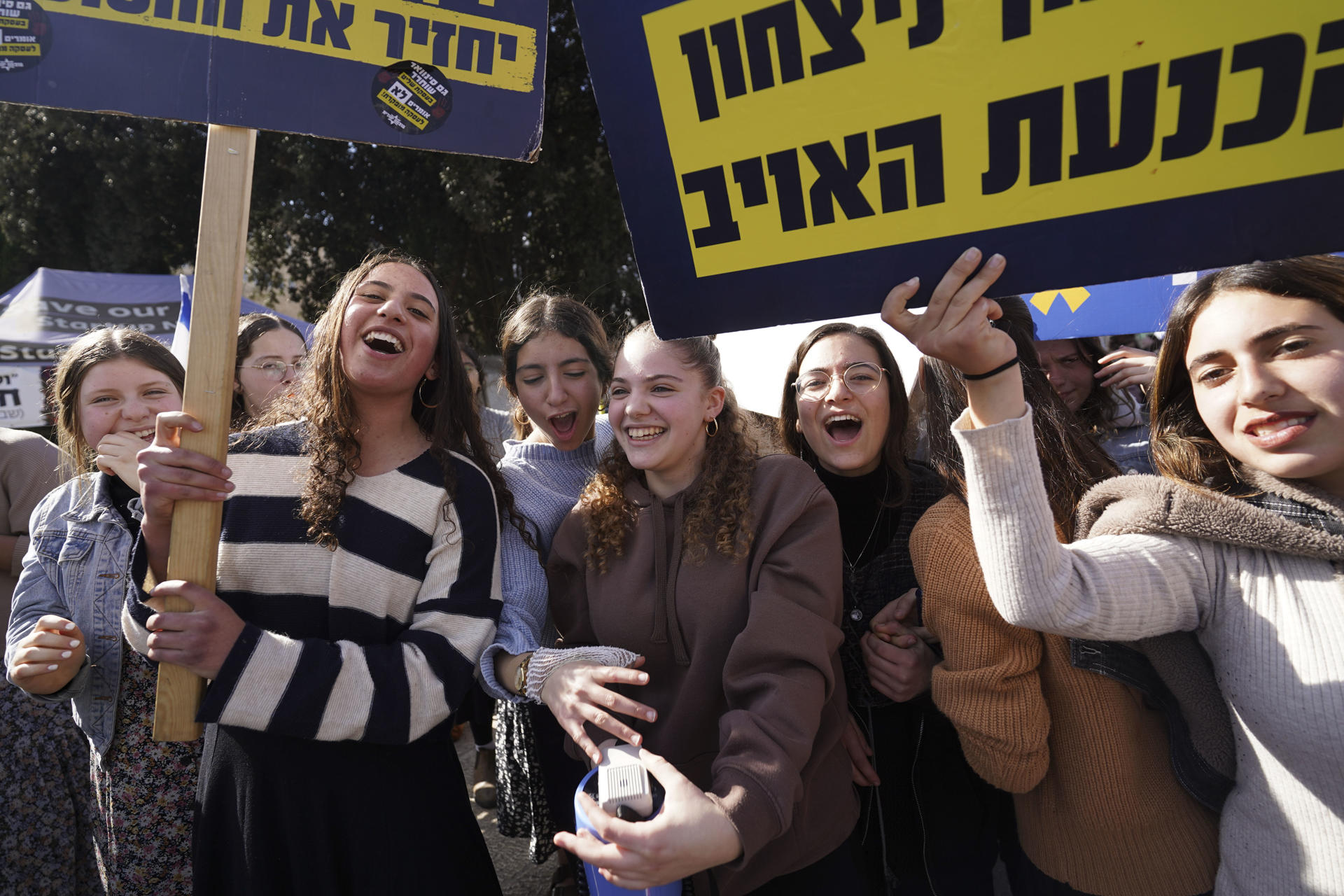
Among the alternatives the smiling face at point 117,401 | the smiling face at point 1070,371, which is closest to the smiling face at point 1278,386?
the smiling face at point 1070,371

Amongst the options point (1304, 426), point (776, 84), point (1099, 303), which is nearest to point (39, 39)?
point (776, 84)

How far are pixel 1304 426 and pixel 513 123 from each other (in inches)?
65.7

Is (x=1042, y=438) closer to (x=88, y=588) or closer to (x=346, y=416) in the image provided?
(x=346, y=416)

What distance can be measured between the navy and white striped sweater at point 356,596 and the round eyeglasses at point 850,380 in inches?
42.0

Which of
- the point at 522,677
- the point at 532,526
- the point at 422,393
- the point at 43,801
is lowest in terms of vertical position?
the point at 43,801

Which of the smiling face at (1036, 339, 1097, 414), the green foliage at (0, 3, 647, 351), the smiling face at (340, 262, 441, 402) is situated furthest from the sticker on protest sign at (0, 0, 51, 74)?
the green foliage at (0, 3, 647, 351)

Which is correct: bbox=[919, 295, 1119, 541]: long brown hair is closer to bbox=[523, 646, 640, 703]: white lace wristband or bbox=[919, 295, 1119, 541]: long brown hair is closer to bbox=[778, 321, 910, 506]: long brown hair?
bbox=[778, 321, 910, 506]: long brown hair

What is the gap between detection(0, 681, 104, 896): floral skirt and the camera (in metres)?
2.38

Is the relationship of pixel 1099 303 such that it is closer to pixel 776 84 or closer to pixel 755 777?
pixel 776 84

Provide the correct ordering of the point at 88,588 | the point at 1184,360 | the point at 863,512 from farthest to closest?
1. the point at 863,512
2. the point at 88,588
3. the point at 1184,360

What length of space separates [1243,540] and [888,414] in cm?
116

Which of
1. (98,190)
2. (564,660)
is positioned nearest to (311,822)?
(564,660)

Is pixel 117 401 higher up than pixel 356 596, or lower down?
higher up

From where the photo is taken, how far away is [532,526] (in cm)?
219
